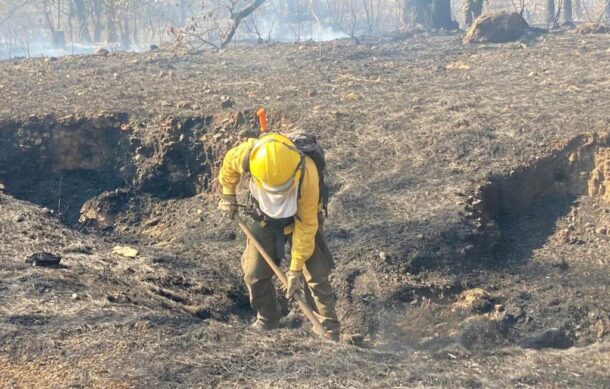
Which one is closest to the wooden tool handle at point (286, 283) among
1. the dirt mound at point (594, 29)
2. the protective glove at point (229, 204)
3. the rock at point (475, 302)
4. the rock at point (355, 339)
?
the protective glove at point (229, 204)

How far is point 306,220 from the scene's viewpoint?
14.0 feet

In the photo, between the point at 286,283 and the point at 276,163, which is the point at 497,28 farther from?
the point at 276,163

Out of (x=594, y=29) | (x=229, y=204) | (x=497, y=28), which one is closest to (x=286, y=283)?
(x=229, y=204)

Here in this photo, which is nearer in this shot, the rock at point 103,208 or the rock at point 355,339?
the rock at point 355,339

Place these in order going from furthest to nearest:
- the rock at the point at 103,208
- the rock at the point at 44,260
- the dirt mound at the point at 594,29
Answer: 1. the dirt mound at the point at 594,29
2. the rock at the point at 103,208
3. the rock at the point at 44,260

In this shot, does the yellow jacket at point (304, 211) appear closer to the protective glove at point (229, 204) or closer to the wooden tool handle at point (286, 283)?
the wooden tool handle at point (286, 283)

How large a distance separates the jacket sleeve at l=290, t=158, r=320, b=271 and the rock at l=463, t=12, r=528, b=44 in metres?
10.2

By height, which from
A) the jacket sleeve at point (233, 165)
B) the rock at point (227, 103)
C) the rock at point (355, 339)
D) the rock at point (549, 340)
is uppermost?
the rock at point (227, 103)

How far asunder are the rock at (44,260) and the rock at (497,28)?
10.5 meters

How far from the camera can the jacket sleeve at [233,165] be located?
168 inches

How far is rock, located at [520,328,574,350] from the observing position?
5.16 m

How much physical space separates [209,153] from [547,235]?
13.0 ft

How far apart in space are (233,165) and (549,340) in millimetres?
2784

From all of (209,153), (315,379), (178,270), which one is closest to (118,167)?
(209,153)
